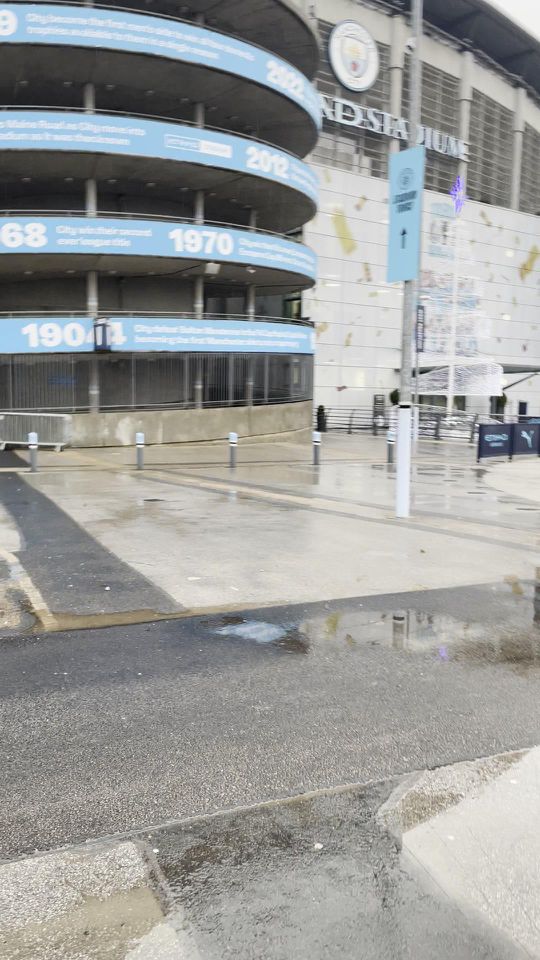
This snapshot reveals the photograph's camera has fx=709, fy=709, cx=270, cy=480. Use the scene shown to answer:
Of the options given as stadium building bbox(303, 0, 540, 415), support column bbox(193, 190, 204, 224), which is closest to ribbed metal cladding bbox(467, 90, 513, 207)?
stadium building bbox(303, 0, 540, 415)

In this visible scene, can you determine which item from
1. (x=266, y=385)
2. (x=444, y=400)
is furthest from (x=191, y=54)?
(x=444, y=400)

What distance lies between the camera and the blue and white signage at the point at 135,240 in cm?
2280

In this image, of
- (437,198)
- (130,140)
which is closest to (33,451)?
(130,140)

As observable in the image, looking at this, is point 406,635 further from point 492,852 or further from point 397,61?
point 397,61

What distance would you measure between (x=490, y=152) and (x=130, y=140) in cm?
3700

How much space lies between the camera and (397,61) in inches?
1693

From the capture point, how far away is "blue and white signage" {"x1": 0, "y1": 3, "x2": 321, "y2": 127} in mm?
21594

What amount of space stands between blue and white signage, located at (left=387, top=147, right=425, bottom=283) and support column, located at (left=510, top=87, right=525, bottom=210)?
151 ft

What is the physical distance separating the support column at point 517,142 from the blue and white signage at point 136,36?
33.4 meters

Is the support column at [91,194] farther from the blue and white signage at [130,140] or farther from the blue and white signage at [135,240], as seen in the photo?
the blue and white signage at [130,140]

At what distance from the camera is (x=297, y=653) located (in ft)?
20.0

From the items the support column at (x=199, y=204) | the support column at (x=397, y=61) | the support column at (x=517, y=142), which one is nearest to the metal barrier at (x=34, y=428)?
the support column at (x=199, y=204)

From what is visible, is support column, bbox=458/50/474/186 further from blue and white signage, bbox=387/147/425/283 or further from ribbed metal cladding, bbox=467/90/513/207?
blue and white signage, bbox=387/147/425/283

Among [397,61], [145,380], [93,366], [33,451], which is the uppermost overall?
[397,61]
